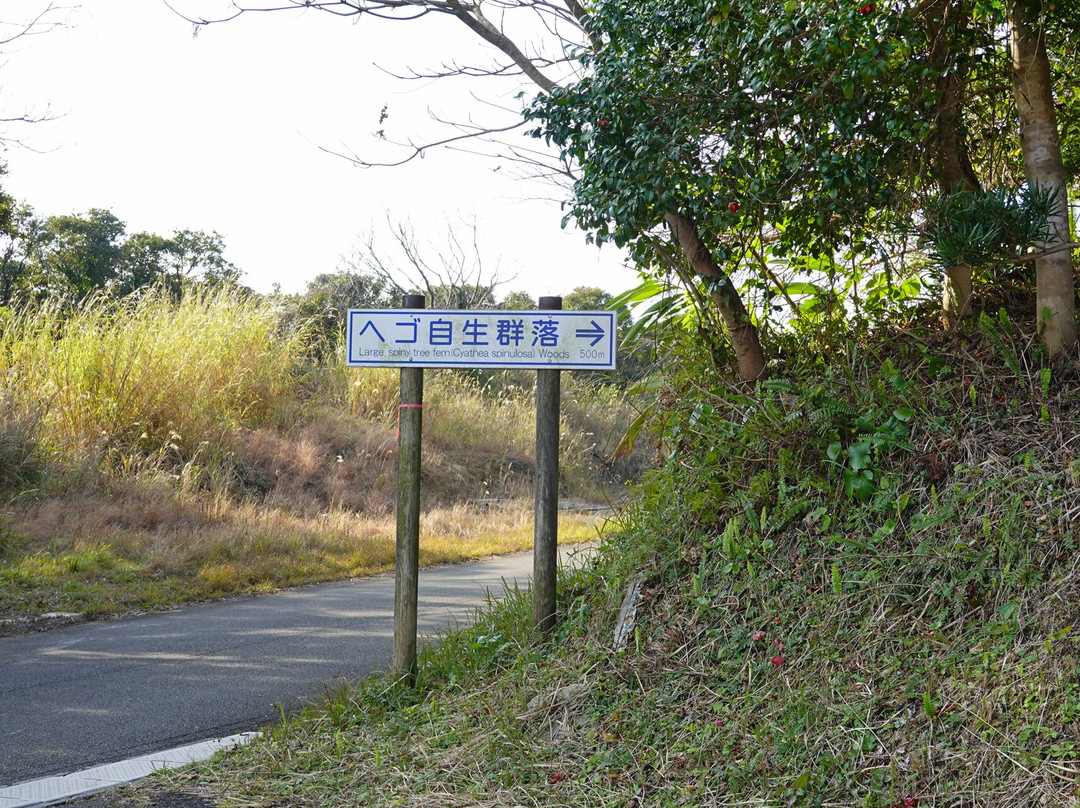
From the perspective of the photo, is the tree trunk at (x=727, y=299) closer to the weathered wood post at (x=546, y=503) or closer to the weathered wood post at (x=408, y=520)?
the weathered wood post at (x=546, y=503)

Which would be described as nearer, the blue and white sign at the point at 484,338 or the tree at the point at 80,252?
the blue and white sign at the point at 484,338

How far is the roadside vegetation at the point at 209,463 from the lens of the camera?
9.62m

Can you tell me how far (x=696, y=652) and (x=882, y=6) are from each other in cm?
345

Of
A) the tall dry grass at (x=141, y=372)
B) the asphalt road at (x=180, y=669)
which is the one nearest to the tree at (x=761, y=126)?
the asphalt road at (x=180, y=669)

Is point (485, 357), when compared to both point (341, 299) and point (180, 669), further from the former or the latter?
point (341, 299)

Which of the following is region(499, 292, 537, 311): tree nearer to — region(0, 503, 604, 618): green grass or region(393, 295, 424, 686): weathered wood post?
region(0, 503, 604, 618): green grass

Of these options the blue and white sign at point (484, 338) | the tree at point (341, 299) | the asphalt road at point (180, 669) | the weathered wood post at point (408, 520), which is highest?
the tree at point (341, 299)

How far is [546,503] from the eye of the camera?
5.42 m

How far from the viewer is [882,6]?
4785 millimetres

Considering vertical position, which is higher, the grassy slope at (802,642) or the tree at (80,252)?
the tree at (80,252)

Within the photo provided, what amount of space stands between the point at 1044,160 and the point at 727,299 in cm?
187

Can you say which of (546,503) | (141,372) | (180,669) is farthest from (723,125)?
(141,372)

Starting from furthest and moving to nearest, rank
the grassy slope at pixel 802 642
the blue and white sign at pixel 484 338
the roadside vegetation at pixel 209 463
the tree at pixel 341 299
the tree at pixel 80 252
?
the tree at pixel 80 252 → the tree at pixel 341 299 → the roadside vegetation at pixel 209 463 → the blue and white sign at pixel 484 338 → the grassy slope at pixel 802 642

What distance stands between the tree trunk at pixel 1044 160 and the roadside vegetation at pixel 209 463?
3.39 m
